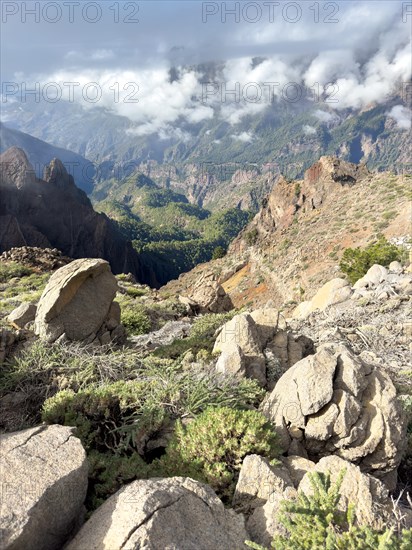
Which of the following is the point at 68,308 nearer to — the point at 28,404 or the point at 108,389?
the point at 28,404

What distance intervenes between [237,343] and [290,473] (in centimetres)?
339

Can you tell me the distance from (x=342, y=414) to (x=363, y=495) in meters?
1.36

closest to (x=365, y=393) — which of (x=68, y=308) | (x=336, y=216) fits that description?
(x=68, y=308)

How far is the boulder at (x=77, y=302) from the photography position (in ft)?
29.7

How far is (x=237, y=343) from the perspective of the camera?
7.68 metres

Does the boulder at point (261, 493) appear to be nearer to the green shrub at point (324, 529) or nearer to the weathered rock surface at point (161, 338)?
the green shrub at point (324, 529)

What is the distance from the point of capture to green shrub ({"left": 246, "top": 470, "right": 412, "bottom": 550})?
9.94ft

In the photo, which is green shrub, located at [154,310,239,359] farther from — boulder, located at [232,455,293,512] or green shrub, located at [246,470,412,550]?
green shrub, located at [246,470,412,550]

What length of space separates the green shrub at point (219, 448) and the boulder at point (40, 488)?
1.25 meters

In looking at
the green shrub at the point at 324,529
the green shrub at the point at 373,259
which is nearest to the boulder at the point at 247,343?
the green shrub at the point at 324,529

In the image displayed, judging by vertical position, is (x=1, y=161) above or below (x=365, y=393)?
above

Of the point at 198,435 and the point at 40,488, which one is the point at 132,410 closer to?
the point at 198,435

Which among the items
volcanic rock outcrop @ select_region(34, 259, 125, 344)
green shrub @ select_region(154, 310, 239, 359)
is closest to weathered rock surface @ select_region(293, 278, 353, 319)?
green shrub @ select_region(154, 310, 239, 359)

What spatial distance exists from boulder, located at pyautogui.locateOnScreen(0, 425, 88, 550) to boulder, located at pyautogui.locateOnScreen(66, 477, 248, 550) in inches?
9.2
